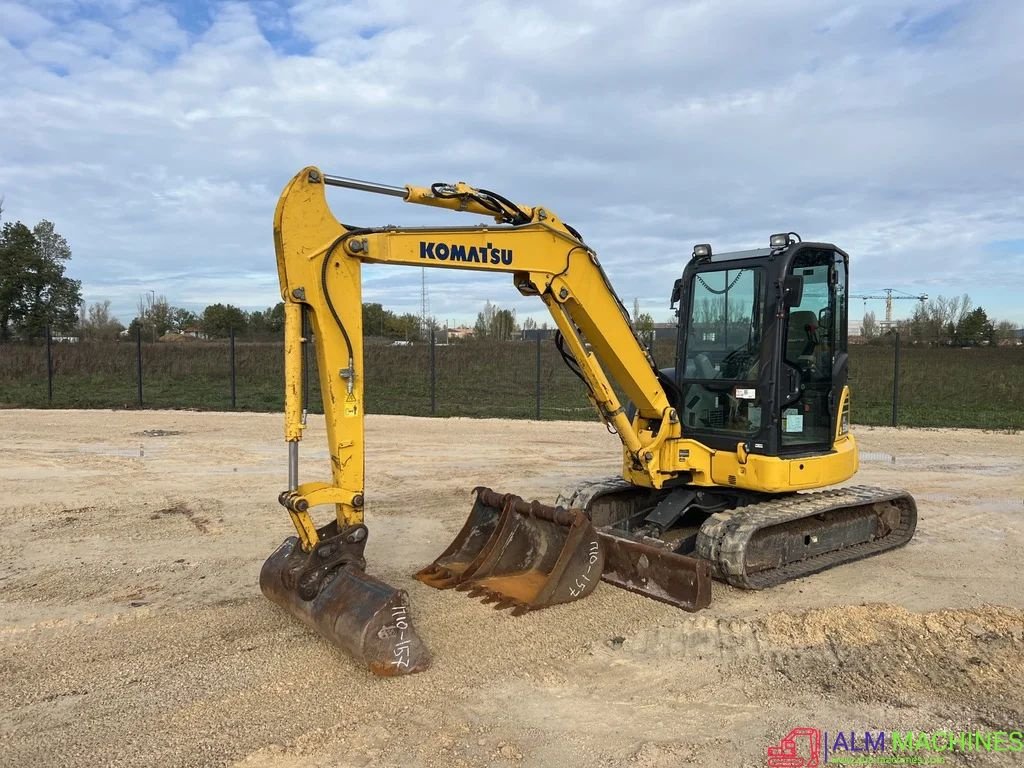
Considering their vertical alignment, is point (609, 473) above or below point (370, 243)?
below

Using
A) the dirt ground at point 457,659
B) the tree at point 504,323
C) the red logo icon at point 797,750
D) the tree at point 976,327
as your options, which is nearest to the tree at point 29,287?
the tree at point 504,323

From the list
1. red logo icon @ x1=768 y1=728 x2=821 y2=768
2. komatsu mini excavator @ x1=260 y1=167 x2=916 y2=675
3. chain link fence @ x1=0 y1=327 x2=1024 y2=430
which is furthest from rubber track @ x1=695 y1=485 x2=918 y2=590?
chain link fence @ x1=0 y1=327 x2=1024 y2=430

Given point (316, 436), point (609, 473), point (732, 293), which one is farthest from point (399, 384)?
point (732, 293)

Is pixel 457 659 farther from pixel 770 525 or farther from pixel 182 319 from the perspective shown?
pixel 182 319

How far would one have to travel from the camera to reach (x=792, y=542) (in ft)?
21.3

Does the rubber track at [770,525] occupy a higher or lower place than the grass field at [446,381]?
lower

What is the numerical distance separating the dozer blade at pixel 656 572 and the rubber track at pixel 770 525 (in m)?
0.36

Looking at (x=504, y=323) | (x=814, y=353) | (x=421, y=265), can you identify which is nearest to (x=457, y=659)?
(x=421, y=265)

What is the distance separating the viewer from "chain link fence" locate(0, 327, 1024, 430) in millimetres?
18547

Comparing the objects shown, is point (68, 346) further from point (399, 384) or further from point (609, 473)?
point (609, 473)

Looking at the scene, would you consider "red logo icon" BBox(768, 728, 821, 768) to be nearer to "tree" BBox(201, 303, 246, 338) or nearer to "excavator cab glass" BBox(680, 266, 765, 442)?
"excavator cab glass" BBox(680, 266, 765, 442)

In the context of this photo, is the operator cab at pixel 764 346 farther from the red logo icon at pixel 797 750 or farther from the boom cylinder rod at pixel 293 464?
the boom cylinder rod at pixel 293 464

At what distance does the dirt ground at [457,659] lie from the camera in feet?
12.4

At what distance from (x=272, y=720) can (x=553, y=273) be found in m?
3.52
